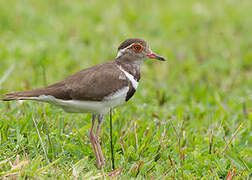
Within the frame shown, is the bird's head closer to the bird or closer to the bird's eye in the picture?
the bird's eye

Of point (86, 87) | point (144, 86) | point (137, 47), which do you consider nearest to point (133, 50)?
point (137, 47)

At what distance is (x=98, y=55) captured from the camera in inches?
330

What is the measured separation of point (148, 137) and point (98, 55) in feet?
12.4

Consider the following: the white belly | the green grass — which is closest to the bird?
the white belly

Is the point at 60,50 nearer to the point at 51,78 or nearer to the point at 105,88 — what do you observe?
the point at 51,78

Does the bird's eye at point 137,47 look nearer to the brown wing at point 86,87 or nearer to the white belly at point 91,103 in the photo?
the brown wing at point 86,87

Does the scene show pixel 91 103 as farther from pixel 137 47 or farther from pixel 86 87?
pixel 137 47

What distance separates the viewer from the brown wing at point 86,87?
4504 mm

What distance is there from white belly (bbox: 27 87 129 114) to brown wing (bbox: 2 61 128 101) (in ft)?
0.14

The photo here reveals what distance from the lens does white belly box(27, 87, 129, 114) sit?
14.8 ft

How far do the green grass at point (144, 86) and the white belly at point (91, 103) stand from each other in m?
0.32

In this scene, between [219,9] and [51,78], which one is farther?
[219,9]

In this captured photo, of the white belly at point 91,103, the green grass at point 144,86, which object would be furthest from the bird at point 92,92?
the green grass at point 144,86

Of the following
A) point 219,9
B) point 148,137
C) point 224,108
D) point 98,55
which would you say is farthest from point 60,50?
point 219,9
